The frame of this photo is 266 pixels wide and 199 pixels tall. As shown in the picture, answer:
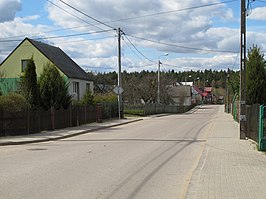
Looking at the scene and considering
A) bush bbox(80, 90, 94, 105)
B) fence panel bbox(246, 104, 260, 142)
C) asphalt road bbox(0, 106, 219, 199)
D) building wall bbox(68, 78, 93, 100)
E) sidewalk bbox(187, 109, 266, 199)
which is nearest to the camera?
sidewalk bbox(187, 109, 266, 199)

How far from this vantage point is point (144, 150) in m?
15.4

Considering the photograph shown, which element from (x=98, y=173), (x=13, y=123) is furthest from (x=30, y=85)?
(x=98, y=173)

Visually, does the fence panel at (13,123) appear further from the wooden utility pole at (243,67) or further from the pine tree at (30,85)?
the wooden utility pole at (243,67)

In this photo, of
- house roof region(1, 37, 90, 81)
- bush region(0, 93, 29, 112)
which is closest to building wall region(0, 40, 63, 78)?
house roof region(1, 37, 90, 81)

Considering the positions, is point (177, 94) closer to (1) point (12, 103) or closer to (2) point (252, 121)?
(1) point (12, 103)

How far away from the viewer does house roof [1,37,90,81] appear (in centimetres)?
4388

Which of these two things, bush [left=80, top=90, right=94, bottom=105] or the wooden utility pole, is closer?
the wooden utility pole

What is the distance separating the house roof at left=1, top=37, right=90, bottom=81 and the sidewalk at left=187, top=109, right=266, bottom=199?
31216 millimetres

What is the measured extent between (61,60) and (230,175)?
3975 cm

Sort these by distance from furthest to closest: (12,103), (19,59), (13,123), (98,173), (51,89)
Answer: (19,59) → (51,89) → (12,103) → (13,123) → (98,173)

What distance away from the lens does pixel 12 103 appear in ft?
71.9

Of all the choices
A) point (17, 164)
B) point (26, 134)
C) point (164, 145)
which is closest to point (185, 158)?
point (164, 145)

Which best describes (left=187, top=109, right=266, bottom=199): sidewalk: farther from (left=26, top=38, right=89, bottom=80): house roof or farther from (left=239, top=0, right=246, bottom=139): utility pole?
(left=26, top=38, right=89, bottom=80): house roof

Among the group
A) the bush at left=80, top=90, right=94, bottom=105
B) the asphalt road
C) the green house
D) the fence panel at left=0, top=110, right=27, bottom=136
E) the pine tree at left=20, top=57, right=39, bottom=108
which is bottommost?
the asphalt road
